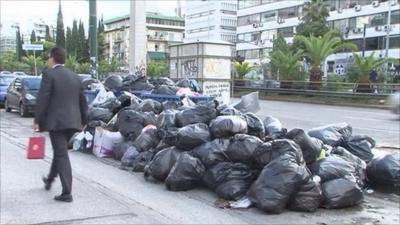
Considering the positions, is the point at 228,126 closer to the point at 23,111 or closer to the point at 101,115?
the point at 101,115

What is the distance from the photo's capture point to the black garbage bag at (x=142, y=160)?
809 centimetres

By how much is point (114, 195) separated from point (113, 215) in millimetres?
1012

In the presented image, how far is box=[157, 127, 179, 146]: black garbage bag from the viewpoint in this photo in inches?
306

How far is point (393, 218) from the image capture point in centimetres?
592

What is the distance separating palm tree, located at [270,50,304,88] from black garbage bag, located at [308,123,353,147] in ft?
76.4

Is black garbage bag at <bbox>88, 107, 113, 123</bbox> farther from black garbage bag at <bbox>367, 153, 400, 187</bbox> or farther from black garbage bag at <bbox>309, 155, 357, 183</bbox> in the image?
black garbage bag at <bbox>367, 153, 400, 187</bbox>

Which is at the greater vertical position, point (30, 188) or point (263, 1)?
point (263, 1)

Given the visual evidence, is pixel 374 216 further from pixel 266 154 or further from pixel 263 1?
pixel 263 1

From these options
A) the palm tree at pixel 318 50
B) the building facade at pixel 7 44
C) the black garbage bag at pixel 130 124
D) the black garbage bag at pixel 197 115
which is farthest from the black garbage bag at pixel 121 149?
the building facade at pixel 7 44

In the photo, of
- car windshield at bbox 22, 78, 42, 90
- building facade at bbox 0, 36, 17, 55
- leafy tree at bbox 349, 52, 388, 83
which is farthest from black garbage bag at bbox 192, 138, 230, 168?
building facade at bbox 0, 36, 17, 55

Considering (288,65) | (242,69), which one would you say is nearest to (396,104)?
(288,65)

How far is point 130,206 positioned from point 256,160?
1642mm

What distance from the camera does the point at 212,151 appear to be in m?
7.04

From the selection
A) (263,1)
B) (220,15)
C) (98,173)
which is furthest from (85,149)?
(220,15)
